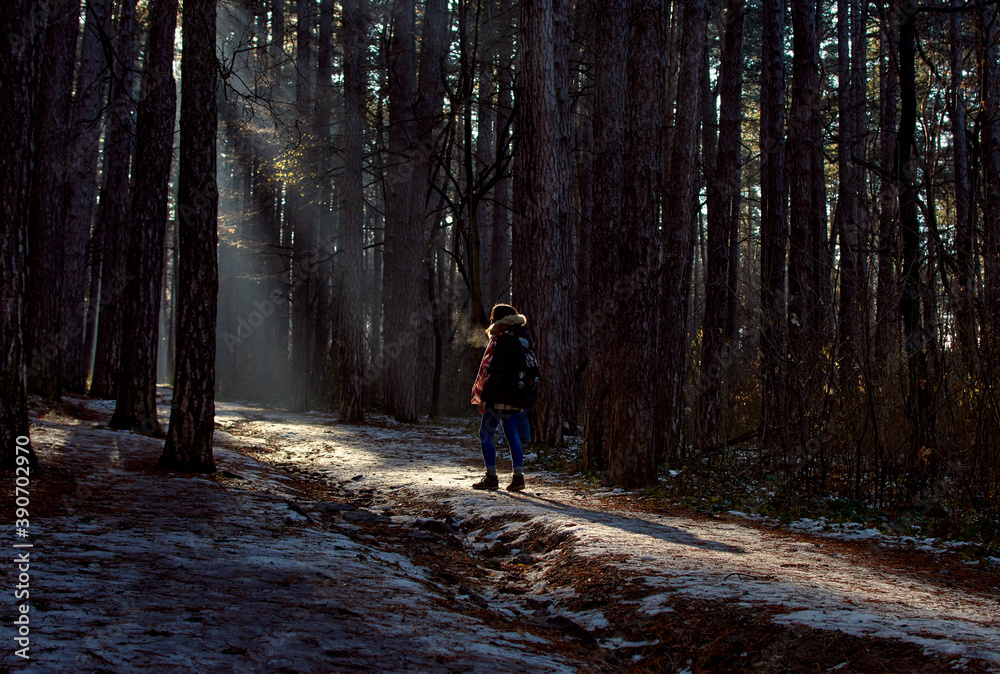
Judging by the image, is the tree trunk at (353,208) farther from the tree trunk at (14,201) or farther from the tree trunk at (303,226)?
the tree trunk at (14,201)

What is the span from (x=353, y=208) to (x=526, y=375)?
1084 cm

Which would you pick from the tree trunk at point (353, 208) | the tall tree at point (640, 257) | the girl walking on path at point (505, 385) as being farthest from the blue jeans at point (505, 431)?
the tree trunk at point (353, 208)

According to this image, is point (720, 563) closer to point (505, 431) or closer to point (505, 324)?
→ point (505, 431)

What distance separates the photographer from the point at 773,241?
422 inches

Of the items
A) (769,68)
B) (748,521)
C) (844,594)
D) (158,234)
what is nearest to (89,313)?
(158,234)

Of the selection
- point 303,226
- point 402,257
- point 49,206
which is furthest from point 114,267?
point 303,226

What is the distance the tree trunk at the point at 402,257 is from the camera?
17625 millimetres

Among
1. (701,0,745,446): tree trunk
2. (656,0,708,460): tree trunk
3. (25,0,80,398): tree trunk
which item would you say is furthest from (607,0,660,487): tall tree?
(25,0,80,398): tree trunk

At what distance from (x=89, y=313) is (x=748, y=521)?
25934 mm

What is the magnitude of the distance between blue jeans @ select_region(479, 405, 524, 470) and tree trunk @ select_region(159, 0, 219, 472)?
9.72 ft

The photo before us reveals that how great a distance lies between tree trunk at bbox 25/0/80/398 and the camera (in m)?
13.8

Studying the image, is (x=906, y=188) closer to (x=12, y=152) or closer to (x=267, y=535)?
(x=267, y=535)

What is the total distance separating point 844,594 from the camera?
4.40 meters

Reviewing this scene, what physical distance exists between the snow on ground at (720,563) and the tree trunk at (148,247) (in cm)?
281
